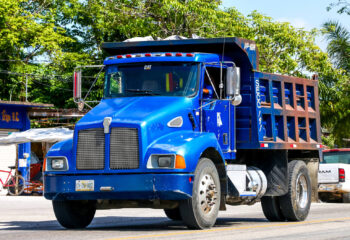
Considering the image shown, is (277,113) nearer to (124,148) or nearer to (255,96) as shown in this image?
(255,96)

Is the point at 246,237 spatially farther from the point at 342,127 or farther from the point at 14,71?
the point at 14,71

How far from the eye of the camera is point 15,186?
31.0 m

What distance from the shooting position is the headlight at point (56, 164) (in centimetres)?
1195

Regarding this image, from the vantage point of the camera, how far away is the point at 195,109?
41.2 feet

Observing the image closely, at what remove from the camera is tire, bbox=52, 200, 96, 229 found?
1251cm

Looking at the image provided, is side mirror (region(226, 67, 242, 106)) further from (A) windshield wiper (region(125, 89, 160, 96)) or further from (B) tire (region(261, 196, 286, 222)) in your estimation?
(B) tire (region(261, 196, 286, 222))

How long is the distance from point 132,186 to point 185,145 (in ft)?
3.33

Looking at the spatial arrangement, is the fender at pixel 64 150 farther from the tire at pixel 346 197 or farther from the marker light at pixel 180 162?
the tire at pixel 346 197

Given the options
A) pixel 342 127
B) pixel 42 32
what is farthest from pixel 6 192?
pixel 342 127

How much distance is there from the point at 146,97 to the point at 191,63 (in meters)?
0.98

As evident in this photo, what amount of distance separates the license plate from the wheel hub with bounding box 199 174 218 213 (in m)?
1.70

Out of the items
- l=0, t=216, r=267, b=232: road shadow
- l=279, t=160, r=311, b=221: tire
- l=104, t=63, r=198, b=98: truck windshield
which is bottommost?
l=0, t=216, r=267, b=232: road shadow

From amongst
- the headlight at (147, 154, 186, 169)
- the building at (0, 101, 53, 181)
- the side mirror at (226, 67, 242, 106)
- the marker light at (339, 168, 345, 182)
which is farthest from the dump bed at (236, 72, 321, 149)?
the building at (0, 101, 53, 181)

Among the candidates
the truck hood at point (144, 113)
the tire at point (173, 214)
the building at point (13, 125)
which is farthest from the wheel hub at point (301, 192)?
the building at point (13, 125)
